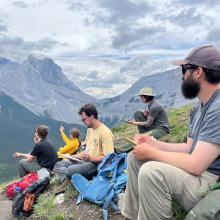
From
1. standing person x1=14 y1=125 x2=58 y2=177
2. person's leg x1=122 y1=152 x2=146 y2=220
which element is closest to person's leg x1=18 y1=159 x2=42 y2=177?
standing person x1=14 y1=125 x2=58 y2=177

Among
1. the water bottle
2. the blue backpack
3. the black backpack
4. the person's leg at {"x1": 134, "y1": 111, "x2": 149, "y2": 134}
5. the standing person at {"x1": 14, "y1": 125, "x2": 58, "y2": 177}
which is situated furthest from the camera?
A: the person's leg at {"x1": 134, "y1": 111, "x2": 149, "y2": 134}

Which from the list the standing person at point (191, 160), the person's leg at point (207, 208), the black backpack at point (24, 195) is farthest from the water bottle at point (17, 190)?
the person's leg at point (207, 208)

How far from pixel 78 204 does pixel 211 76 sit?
5.09m

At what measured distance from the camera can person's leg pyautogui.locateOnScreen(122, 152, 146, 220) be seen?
6.40 meters

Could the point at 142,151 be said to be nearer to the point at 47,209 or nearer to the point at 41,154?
the point at 47,209

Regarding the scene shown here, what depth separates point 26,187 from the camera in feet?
38.9

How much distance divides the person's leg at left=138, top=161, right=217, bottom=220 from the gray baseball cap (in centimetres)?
136

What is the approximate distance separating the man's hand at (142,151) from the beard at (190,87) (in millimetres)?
868

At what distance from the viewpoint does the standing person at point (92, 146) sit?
1029 centimetres

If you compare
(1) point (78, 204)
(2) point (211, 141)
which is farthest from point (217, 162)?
(1) point (78, 204)

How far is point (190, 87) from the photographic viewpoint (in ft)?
19.3

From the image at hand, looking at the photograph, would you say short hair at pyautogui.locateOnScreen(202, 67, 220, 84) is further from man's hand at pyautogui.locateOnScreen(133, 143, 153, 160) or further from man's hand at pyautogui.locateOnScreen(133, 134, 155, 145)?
man's hand at pyautogui.locateOnScreen(133, 134, 155, 145)

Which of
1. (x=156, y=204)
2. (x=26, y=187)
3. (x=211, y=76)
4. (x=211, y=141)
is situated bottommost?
(x=26, y=187)

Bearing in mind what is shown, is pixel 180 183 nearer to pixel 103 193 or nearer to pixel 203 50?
pixel 203 50
